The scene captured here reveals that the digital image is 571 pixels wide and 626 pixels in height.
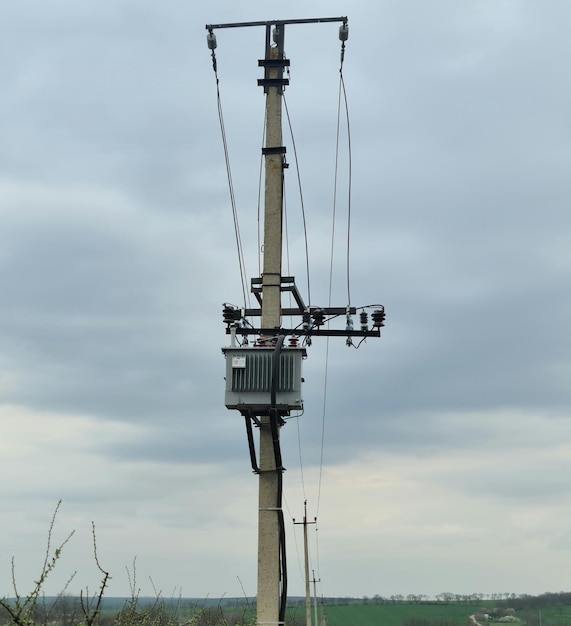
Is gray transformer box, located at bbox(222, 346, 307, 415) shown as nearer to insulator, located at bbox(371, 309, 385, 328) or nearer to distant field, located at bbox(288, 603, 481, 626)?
Result: insulator, located at bbox(371, 309, 385, 328)

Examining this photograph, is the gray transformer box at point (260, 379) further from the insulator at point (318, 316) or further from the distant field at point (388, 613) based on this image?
the distant field at point (388, 613)

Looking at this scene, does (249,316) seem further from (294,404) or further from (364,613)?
(364,613)

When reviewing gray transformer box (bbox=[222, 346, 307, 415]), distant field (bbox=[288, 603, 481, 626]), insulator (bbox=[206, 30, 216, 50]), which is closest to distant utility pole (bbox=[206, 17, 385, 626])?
gray transformer box (bbox=[222, 346, 307, 415])

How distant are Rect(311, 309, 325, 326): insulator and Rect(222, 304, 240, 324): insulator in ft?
5.28

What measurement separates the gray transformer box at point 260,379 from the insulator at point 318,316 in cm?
122

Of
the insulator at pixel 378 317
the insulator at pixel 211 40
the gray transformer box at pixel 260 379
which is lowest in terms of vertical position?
the gray transformer box at pixel 260 379

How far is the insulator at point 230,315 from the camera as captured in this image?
19.1 m

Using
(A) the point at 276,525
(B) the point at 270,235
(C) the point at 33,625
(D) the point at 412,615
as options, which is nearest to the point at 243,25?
(B) the point at 270,235

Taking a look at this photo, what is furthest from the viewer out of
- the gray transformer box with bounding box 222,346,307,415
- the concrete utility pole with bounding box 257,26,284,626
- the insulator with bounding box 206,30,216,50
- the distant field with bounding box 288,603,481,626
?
the distant field with bounding box 288,603,481,626

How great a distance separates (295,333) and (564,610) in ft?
356

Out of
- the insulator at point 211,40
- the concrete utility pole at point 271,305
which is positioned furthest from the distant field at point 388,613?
the insulator at point 211,40

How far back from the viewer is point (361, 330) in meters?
19.0

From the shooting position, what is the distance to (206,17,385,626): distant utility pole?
57.9 feet

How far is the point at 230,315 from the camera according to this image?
1916 cm
